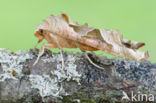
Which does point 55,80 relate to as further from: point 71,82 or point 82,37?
point 82,37

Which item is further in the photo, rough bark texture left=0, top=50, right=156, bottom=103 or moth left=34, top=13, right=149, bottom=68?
moth left=34, top=13, right=149, bottom=68

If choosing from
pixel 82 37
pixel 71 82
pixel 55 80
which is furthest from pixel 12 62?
pixel 82 37

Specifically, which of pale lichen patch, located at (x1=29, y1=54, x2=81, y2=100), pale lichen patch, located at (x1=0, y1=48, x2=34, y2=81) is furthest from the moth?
pale lichen patch, located at (x1=29, y1=54, x2=81, y2=100)

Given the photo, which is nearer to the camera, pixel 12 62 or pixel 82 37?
pixel 12 62

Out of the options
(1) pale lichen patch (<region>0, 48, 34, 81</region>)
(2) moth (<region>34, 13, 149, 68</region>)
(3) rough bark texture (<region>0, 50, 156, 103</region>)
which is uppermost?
(2) moth (<region>34, 13, 149, 68</region>)

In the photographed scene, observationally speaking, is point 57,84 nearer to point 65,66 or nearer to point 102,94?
point 65,66

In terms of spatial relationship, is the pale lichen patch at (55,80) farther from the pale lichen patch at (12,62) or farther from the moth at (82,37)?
the moth at (82,37)

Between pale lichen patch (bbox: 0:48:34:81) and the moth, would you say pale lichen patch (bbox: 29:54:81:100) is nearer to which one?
pale lichen patch (bbox: 0:48:34:81)

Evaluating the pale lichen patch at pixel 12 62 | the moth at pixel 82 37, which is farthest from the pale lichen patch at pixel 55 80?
the moth at pixel 82 37

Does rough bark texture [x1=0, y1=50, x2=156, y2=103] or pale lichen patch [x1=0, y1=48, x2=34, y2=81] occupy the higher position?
pale lichen patch [x1=0, y1=48, x2=34, y2=81]

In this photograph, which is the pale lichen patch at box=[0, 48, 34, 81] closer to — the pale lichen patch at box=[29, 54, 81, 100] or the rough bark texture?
the rough bark texture
